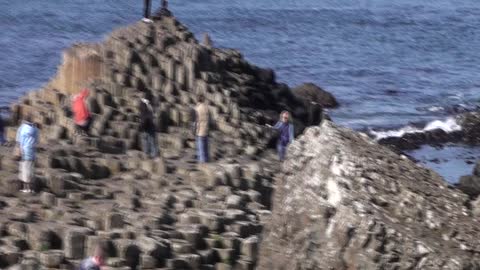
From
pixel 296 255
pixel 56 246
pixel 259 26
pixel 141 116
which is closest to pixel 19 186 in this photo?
pixel 56 246

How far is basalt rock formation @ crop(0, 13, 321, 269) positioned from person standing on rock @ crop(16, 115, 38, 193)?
221 mm

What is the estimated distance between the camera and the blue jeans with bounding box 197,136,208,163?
23.8 meters

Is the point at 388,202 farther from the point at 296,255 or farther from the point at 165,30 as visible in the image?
the point at 165,30

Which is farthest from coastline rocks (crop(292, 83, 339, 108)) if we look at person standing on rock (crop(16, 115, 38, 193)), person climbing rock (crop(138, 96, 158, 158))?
person standing on rock (crop(16, 115, 38, 193))

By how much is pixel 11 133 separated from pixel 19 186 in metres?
6.24

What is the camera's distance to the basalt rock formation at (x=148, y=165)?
17.2 meters

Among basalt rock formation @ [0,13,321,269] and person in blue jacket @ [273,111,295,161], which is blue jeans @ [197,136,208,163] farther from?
person in blue jacket @ [273,111,295,161]

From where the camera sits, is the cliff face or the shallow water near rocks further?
the shallow water near rocks

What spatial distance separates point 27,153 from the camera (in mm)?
19906

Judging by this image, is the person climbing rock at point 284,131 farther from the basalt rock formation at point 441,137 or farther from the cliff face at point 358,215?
the basalt rock formation at point 441,137

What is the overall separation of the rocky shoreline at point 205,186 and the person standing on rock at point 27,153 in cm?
24

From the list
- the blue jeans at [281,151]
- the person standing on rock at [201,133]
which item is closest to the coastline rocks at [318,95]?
the blue jeans at [281,151]

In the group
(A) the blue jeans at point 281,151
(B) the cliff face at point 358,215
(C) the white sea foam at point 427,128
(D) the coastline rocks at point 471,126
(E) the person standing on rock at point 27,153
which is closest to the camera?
(B) the cliff face at point 358,215

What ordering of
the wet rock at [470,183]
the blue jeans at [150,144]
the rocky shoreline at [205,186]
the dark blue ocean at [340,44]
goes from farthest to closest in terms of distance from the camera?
1. the dark blue ocean at [340,44]
2. the wet rock at [470,183]
3. the blue jeans at [150,144]
4. the rocky shoreline at [205,186]
